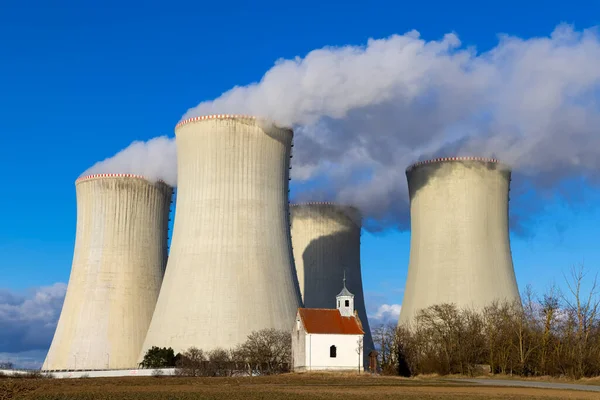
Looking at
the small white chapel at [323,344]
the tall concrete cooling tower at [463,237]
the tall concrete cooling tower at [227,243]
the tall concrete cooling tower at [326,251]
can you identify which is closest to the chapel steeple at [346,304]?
the small white chapel at [323,344]

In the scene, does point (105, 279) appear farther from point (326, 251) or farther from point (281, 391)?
point (281, 391)

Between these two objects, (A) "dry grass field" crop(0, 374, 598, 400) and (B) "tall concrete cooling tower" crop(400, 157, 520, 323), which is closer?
(A) "dry grass field" crop(0, 374, 598, 400)

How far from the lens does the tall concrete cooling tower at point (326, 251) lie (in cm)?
4488

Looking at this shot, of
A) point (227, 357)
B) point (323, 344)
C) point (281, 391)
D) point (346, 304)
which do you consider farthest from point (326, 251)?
point (281, 391)

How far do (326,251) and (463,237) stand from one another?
1248cm

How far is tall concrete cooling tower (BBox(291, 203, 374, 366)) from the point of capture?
4488cm

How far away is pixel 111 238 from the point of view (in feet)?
121

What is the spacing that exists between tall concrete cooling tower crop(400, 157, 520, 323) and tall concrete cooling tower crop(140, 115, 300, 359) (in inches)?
242

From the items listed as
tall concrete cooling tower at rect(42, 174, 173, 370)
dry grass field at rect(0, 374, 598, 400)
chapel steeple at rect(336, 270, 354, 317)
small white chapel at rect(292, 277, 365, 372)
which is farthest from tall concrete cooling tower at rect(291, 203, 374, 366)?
dry grass field at rect(0, 374, 598, 400)

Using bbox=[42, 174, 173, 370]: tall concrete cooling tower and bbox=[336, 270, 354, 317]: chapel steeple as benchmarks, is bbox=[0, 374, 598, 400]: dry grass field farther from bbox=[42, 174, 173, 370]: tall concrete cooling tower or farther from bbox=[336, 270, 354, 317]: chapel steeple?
bbox=[42, 174, 173, 370]: tall concrete cooling tower

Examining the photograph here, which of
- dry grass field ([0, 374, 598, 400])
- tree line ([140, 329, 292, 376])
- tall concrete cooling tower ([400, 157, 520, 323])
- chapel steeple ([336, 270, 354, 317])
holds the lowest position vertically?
dry grass field ([0, 374, 598, 400])

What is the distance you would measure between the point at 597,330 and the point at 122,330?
18.6 m

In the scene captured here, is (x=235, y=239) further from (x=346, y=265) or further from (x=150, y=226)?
(x=346, y=265)

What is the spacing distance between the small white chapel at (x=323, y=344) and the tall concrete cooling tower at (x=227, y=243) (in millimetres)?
795
